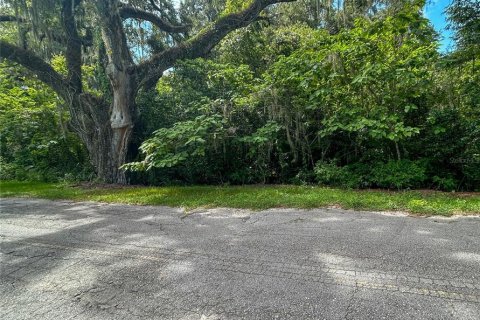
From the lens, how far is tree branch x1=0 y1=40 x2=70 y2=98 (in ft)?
26.5

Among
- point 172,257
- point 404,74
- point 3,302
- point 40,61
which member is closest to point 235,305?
point 172,257

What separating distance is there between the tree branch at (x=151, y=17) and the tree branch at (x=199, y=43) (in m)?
1.65

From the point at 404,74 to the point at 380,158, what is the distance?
2.21 metres

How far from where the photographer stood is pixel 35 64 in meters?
8.59

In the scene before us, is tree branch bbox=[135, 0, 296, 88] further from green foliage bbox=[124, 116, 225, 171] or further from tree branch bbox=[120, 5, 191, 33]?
green foliage bbox=[124, 116, 225, 171]

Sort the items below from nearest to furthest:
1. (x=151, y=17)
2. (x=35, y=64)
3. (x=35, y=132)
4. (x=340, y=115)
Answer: (x=340, y=115) → (x=35, y=64) → (x=151, y=17) → (x=35, y=132)

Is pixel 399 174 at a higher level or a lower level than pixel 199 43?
lower

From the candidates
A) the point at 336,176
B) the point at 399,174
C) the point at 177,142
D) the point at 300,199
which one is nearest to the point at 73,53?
the point at 177,142

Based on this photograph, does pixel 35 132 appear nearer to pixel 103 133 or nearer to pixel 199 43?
pixel 103 133

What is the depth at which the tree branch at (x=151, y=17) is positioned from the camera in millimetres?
9352

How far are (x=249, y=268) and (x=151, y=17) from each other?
10.2 m

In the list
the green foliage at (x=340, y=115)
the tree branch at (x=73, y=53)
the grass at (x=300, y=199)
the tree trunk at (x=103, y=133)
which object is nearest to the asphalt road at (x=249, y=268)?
the grass at (x=300, y=199)

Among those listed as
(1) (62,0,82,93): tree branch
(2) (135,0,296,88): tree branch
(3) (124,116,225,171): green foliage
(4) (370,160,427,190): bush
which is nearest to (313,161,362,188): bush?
(4) (370,160,427,190): bush

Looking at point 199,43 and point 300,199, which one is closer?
point 300,199
